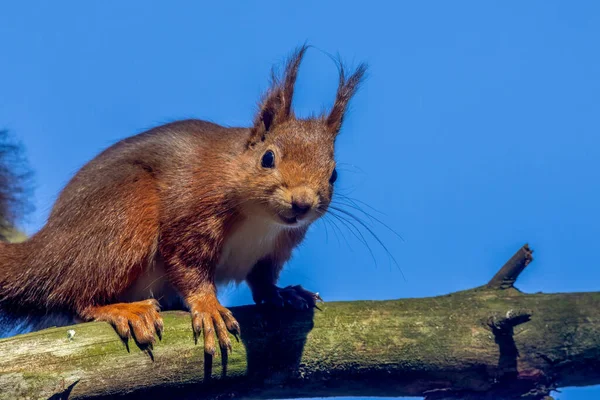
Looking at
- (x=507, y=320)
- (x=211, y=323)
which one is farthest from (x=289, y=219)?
(x=507, y=320)

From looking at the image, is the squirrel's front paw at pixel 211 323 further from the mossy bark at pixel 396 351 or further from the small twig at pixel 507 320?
the small twig at pixel 507 320

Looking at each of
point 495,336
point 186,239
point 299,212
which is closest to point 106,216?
point 186,239

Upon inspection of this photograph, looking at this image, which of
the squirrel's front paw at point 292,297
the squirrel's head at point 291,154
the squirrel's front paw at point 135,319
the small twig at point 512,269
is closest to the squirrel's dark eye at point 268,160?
the squirrel's head at point 291,154

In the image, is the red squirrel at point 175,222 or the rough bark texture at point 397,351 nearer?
the rough bark texture at point 397,351

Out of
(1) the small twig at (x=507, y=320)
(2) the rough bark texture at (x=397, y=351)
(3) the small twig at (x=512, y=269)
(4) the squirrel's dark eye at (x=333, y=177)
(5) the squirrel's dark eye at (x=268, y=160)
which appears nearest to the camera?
(1) the small twig at (x=507, y=320)

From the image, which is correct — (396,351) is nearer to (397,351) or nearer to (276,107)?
(397,351)

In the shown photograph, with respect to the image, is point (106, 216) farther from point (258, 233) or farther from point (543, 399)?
point (543, 399)

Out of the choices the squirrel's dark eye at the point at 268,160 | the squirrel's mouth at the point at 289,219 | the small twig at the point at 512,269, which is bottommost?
the small twig at the point at 512,269
